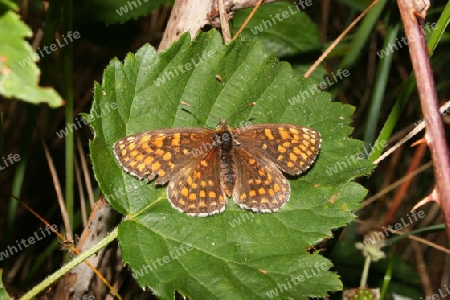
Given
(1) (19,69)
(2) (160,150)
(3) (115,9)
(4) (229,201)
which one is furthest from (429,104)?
(3) (115,9)

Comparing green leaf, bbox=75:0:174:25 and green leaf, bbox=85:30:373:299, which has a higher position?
green leaf, bbox=75:0:174:25

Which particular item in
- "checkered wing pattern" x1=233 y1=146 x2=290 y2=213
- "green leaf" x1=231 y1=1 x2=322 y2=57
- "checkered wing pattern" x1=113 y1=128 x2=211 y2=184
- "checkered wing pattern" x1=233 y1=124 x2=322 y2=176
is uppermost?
"green leaf" x1=231 y1=1 x2=322 y2=57

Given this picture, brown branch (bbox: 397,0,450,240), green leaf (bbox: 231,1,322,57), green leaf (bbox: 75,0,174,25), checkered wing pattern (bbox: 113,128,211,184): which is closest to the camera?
brown branch (bbox: 397,0,450,240)

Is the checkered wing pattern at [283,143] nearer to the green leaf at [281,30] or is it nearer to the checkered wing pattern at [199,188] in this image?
the checkered wing pattern at [199,188]

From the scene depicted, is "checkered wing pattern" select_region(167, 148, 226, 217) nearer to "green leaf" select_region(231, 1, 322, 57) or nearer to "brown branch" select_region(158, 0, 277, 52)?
"brown branch" select_region(158, 0, 277, 52)

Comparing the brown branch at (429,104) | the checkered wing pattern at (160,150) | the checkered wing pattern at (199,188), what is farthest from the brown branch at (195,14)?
the brown branch at (429,104)

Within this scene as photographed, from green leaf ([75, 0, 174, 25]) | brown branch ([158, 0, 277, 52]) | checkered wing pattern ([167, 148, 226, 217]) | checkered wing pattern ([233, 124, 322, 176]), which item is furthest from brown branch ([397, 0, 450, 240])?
green leaf ([75, 0, 174, 25])

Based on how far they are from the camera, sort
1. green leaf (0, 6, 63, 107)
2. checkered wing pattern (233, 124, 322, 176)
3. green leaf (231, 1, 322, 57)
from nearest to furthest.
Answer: green leaf (0, 6, 63, 107) < checkered wing pattern (233, 124, 322, 176) < green leaf (231, 1, 322, 57)

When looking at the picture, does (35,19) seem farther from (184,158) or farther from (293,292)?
(293,292)
